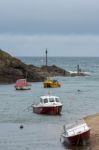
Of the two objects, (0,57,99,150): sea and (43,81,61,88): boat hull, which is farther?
(43,81,61,88): boat hull

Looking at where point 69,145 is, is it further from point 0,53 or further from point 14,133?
point 0,53

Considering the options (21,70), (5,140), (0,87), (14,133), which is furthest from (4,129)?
(21,70)

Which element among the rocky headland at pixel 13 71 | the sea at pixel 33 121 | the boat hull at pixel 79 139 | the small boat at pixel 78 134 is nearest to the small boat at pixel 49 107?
the sea at pixel 33 121

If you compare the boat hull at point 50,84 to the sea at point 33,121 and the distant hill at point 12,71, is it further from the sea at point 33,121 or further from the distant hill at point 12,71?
the sea at point 33,121

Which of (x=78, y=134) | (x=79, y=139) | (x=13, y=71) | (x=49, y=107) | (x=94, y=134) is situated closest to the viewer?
(x=78, y=134)

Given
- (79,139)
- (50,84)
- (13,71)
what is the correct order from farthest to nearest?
(13,71), (50,84), (79,139)

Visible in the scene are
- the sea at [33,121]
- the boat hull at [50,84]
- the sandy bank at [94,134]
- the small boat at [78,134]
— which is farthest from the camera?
the boat hull at [50,84]

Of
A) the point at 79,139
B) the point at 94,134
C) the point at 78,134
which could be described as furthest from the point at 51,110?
the point at 78,134

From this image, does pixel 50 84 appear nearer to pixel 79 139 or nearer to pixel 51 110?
pixel 51 110

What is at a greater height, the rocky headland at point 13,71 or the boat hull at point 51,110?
the rocky headland at point 13,71

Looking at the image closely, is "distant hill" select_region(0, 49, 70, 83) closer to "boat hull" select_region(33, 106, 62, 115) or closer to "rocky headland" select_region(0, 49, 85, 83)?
"rocky headland" select_region(0, 49, 85, 83)

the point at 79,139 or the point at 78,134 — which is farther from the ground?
the point at 78,134

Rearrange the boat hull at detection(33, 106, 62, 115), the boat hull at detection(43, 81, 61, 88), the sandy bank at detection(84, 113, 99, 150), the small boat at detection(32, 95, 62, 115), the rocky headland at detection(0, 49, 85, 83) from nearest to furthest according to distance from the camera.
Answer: the sandy bank at detection(84, 113, 99, 150) → the boat hull at detection(33, 106, 62, 115) → the small boat at detection(32, 95, 62, 115) → the boat hull at detection(43, 81, 61, 88) → the rocky headland at detection(0, 49, 85, 83)

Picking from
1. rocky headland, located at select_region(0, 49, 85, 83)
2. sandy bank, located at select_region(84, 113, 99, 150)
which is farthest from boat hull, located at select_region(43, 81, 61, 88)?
sandy bank, located at select_region(84, 113, 99, 150)
